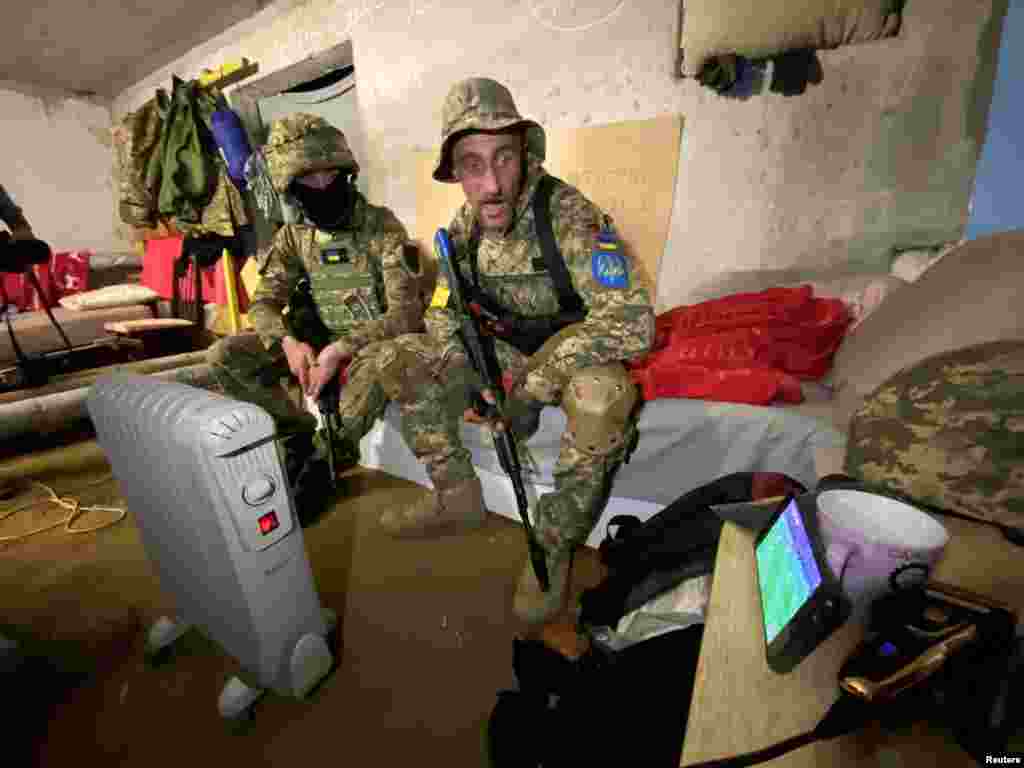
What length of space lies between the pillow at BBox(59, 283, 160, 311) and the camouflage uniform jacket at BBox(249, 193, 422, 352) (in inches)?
95.4

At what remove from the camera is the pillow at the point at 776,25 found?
142cm

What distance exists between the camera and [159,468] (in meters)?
0.99

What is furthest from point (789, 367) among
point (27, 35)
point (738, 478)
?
point (27, 35)

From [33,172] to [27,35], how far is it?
1.62 meters

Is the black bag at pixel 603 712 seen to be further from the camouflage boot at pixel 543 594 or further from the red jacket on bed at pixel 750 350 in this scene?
the red jacket on bed at pixel 750 350

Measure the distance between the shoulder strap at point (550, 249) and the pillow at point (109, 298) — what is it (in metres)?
3.81

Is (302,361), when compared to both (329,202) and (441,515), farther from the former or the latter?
(441,515)

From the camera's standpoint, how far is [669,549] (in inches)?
40.5

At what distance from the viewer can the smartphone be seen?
414mm

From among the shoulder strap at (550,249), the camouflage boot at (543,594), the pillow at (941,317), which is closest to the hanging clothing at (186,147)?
the shoulder strap at (550,249)

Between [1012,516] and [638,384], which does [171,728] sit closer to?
[638,384]

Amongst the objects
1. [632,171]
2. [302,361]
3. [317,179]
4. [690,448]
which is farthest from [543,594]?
[317,179]

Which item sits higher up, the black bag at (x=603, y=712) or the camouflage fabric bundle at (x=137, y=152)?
the camouflage fabric bundle at (x=137, y=152)

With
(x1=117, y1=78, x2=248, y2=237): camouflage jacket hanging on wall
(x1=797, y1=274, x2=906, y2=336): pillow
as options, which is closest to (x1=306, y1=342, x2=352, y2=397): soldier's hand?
(x1=797, y1=274, x2=906, y2=336): pillow
